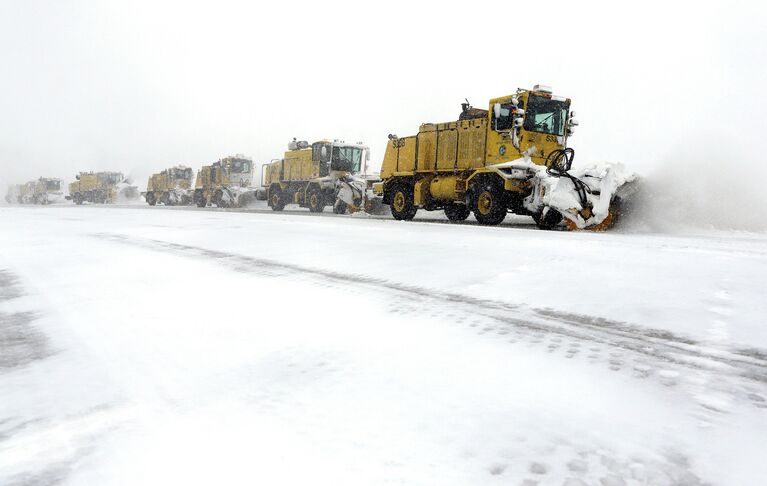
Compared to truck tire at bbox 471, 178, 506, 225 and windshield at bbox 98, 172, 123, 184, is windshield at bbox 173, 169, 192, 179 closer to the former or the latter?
windshield at bbox 98, 172, 123, 184

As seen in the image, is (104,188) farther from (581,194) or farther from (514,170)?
(581,194)

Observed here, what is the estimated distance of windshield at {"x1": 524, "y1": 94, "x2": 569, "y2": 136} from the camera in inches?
473

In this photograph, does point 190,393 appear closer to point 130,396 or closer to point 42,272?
point 130,396

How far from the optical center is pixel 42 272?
4973mm

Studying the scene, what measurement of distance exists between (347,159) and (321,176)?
1.42m

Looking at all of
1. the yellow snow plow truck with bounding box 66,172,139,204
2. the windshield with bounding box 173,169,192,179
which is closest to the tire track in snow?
the windshield with bounding box 173,169,192,179

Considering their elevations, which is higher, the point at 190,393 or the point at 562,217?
the point at 562,217

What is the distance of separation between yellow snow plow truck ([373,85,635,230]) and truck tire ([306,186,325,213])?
288 inches

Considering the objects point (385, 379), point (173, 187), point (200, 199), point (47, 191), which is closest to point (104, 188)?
point (47, 191)

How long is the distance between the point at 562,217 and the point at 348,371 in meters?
10.2

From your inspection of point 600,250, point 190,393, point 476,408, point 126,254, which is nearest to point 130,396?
point 190,393

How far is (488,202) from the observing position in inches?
491

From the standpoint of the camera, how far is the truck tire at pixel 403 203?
51.1 feet

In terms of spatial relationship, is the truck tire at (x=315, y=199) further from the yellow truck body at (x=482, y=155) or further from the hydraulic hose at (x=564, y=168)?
the hydraulic hose at (x=564, y=168)
